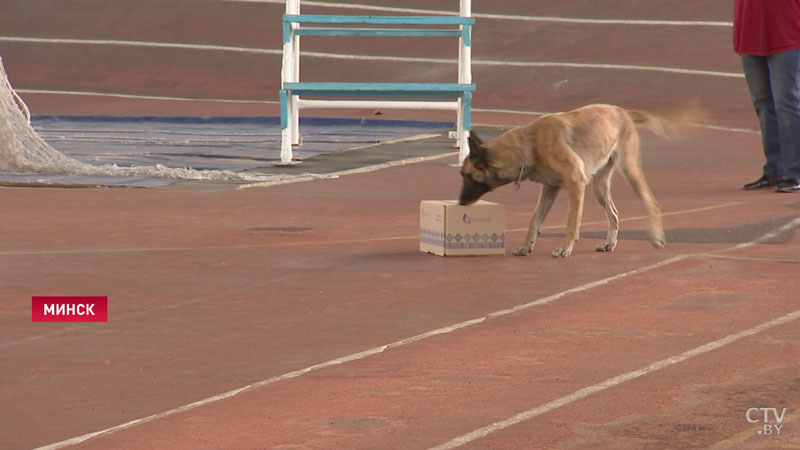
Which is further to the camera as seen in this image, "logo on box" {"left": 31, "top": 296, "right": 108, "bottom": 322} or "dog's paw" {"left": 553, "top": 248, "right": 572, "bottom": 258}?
"dog's paw" {"left": 553, "top": 248, "right": 572, "bottom": 258}

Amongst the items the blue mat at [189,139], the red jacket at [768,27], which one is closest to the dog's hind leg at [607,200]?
the red jacket at [768,27]

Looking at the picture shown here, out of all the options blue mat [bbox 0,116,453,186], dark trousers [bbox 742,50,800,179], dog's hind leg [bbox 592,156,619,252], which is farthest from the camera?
blue mat [bbox 0,116,453,186]

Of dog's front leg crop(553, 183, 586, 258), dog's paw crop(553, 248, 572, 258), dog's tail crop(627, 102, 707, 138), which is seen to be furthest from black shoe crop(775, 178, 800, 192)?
dog's paw crop(553, 248, 572, 258)

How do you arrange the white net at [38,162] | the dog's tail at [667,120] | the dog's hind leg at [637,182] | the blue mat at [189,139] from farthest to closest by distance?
the blue mat at [189,139], the white net at [38,162], the dog's tail at [667,120], the dog's hind leg at [637,182]

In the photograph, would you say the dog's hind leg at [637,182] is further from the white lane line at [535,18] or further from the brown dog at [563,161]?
the white lane line at [535,18]

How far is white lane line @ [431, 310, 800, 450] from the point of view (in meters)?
4.54

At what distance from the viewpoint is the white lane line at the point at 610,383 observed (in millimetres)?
4539

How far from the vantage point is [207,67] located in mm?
26641

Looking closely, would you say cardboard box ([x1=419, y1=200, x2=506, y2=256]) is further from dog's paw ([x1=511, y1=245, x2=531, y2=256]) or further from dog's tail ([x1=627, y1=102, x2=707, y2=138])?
dog's tail ([x1=627, y1=102, x2=707, y2=138])

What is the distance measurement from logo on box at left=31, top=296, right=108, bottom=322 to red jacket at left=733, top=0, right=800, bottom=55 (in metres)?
6.86

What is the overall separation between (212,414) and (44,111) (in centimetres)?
1908

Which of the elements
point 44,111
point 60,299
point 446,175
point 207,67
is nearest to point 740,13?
point 446,175

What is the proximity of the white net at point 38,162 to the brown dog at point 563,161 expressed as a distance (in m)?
4.74

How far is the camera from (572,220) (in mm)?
8406
